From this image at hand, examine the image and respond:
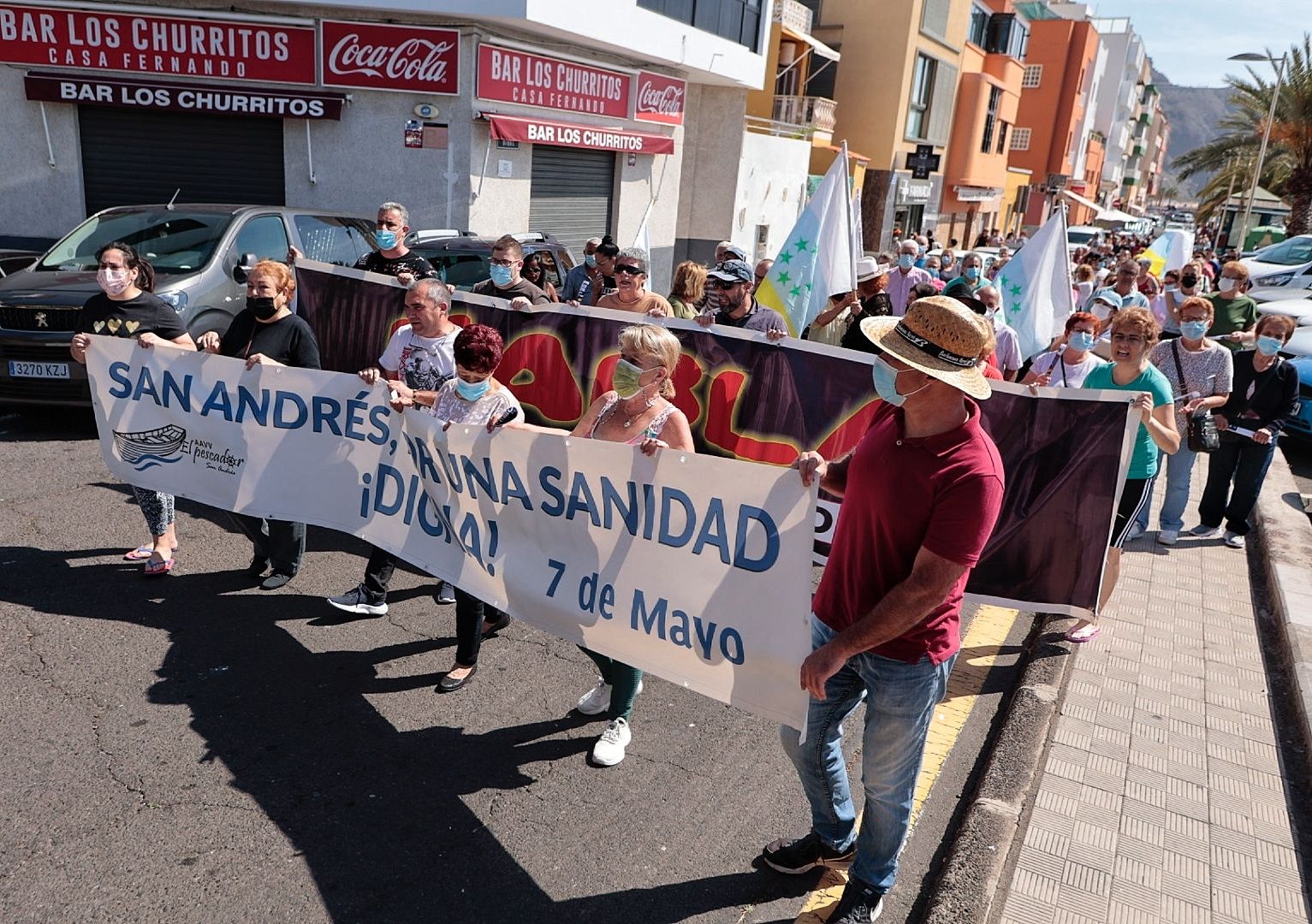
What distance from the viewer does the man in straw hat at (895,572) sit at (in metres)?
2.83

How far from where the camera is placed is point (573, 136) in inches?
674

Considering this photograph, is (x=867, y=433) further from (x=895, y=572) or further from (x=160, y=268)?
(x=160, y=268)

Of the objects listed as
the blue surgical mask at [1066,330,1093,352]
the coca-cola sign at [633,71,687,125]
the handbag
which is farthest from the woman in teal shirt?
the coca-cola sign at [633,71,687,125]

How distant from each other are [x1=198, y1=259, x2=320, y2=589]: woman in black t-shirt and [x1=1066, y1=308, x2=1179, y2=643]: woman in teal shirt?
4.40 m

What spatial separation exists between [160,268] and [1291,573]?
30.0ft

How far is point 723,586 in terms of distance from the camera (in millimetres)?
3648

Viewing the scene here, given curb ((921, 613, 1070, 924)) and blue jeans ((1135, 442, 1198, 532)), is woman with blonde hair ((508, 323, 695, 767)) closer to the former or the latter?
curb ((921, 613, 1070, 924))

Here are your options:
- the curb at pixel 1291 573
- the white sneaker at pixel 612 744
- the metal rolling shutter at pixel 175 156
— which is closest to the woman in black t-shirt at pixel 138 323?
the white sneaker at pixel 612 744

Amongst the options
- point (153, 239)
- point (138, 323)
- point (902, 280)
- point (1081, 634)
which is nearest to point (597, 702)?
point (1081, 634)

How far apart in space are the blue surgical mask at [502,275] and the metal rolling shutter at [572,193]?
10366mm

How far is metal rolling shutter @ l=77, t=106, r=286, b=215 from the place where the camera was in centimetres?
1476

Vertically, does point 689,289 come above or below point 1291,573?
above

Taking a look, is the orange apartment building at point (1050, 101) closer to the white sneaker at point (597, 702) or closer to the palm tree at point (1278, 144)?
the palm tree at point (1278, 144)

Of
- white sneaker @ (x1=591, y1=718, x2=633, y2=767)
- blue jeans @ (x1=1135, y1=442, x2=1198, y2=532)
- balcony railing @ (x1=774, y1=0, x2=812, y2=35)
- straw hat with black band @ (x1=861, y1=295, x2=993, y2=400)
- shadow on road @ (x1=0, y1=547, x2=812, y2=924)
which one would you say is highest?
balcony railing @ (x1=774, y1=0, x2=812, y2=35)
